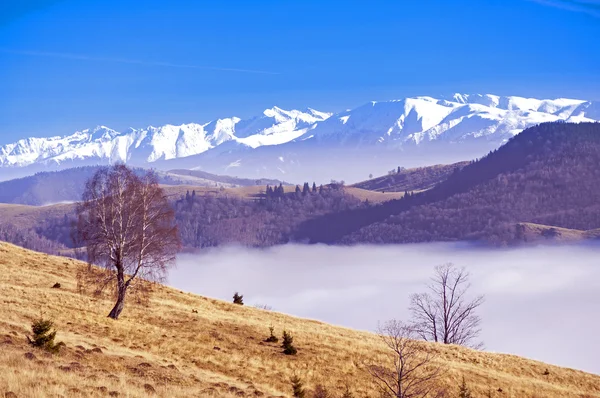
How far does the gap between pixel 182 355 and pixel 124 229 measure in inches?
569

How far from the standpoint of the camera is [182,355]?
37.6 metres

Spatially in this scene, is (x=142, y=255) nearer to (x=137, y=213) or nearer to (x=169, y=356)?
(x=137, y=213)

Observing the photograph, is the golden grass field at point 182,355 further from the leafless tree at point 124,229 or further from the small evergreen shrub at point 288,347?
the leafless tree at point 124,229

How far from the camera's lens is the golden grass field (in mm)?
25062

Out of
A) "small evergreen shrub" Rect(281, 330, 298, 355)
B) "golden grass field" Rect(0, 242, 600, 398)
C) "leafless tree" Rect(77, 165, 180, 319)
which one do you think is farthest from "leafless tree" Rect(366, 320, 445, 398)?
A: "leafless tree" Rect(77, 165, 180, 319)

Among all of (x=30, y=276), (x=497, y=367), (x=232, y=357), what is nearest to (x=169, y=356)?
(x=232, y=357)

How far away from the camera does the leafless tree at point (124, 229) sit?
4647 cm

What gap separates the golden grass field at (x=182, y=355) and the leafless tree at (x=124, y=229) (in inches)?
150

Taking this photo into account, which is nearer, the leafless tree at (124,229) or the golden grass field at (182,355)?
the golden grass field at (182,355)

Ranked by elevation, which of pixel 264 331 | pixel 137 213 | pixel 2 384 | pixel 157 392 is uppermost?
pixel 137 213

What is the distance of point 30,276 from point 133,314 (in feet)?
46.5

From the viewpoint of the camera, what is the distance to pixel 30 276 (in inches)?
2211

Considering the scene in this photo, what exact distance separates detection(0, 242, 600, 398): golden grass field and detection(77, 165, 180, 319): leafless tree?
3803 millimetres

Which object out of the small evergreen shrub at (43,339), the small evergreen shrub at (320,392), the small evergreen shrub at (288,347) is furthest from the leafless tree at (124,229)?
the small evergreen shrub at (320,392)
